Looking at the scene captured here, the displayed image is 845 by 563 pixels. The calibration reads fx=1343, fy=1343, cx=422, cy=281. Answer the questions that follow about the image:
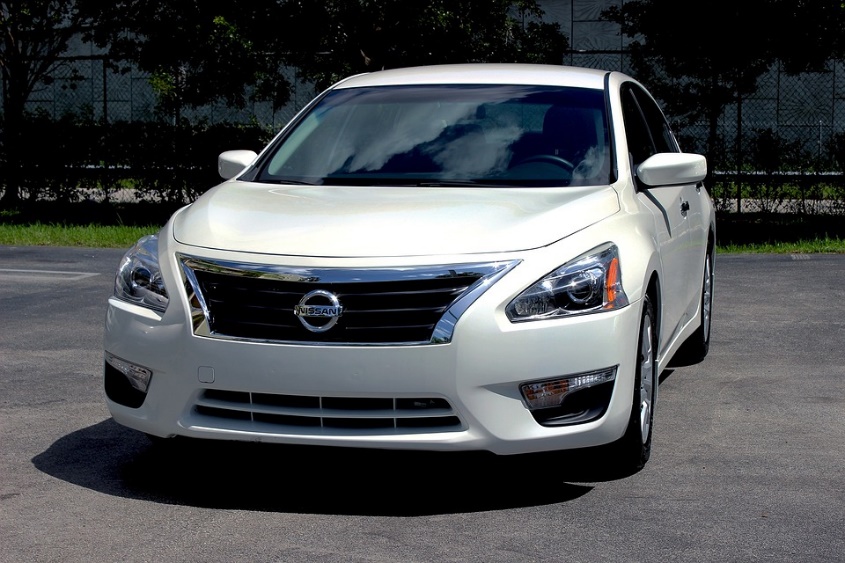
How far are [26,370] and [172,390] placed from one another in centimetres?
325

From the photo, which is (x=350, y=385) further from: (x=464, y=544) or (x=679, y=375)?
(x=679, y=375)

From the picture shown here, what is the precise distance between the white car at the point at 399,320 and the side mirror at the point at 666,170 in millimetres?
199

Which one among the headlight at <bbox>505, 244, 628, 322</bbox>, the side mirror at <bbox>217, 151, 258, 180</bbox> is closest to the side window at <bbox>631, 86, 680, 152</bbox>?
the side mirror at <bbox>217, 151, 258, 180</bbox>

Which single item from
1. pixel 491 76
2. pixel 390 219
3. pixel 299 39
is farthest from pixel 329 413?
pixel 299 39

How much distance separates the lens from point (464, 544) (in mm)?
4633

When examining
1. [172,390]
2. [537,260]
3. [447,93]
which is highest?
[447,93]

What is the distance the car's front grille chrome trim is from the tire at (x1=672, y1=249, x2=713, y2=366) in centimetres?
368

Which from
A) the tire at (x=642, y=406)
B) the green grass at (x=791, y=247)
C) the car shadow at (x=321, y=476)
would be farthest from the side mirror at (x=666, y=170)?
the green grass at (x=791, y=247)

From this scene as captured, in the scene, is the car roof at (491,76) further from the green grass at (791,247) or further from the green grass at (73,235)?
the green grass at (73,235)

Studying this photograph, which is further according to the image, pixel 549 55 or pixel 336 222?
pixel 549 55

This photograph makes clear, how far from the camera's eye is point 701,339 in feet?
27.5

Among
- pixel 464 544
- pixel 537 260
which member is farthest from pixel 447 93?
pixel 464 544

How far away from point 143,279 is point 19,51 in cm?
1755

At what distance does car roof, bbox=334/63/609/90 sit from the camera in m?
6.82
